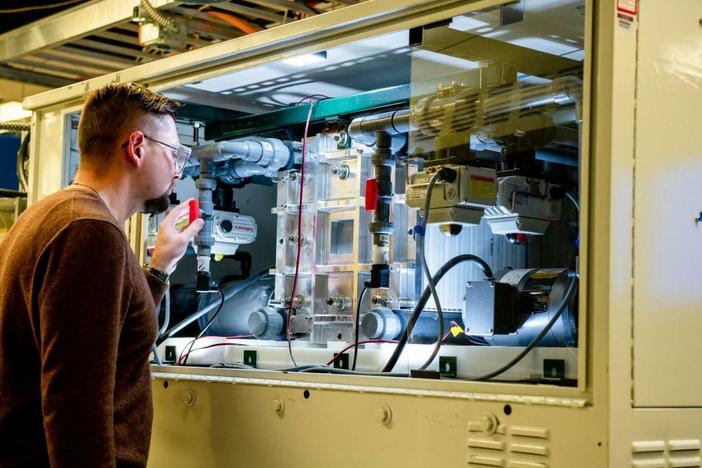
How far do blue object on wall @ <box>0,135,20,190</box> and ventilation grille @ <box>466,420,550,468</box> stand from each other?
3.25 metres

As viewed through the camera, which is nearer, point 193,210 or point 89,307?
point 89,307

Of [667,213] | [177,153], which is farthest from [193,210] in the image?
[667,213]

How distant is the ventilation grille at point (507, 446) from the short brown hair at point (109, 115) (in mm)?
1097

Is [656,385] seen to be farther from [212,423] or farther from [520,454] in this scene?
[212,423]

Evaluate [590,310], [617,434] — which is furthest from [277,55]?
[617,434]

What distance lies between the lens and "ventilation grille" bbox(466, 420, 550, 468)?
194 centimetres

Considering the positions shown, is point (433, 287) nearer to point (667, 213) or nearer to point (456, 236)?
point (456, 236)

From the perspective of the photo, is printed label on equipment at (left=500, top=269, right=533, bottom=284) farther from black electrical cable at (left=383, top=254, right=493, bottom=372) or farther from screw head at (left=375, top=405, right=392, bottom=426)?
screw head at (left=375, top=405, right=392, bottom=426)

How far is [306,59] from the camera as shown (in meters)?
2.85

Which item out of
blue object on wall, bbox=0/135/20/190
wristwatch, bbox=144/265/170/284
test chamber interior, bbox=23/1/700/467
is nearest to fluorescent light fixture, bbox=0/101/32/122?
blue object on wall, bbox=0/135/20/190

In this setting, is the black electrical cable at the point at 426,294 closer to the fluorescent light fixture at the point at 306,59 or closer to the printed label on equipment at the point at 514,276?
the printed label on equipment at the point at 514,276

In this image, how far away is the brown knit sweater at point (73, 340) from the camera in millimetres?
2004

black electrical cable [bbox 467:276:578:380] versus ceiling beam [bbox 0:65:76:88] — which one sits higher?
ceiling beam [bbox 0:65:76:88]

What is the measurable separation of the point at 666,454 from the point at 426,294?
815mm
